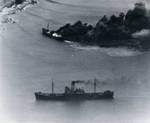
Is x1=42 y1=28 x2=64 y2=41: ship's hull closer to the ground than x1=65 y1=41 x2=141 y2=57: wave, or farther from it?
farther from it

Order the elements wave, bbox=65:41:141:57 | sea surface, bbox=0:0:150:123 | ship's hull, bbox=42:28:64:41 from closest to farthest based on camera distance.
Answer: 1. sea surface, bbox=0:0:150:123
2. wave, bbox=65:41:141:57
3. ship's hull, bbox=42:28:64:41

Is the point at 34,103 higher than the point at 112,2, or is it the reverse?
the point at 112,2

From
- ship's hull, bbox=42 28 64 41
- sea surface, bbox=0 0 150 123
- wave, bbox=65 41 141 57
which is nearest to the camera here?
sea surface, bbox=0 0 150 123

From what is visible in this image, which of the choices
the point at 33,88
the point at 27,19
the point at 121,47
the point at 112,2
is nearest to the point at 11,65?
the point at 33,88

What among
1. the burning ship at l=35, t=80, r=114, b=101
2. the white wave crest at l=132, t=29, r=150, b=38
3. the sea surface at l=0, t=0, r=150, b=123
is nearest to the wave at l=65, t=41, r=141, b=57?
the sea surface at l=0, t=0, r=150, b=123

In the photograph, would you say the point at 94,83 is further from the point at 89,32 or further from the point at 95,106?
the point at 89,32

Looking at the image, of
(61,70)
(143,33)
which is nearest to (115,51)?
(143,33)

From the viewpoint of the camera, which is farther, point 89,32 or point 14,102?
point 89,32

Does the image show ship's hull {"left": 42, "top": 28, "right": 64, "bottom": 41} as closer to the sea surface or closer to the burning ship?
the sea surface

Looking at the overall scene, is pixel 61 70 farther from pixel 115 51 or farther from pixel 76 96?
pixel 115 51
